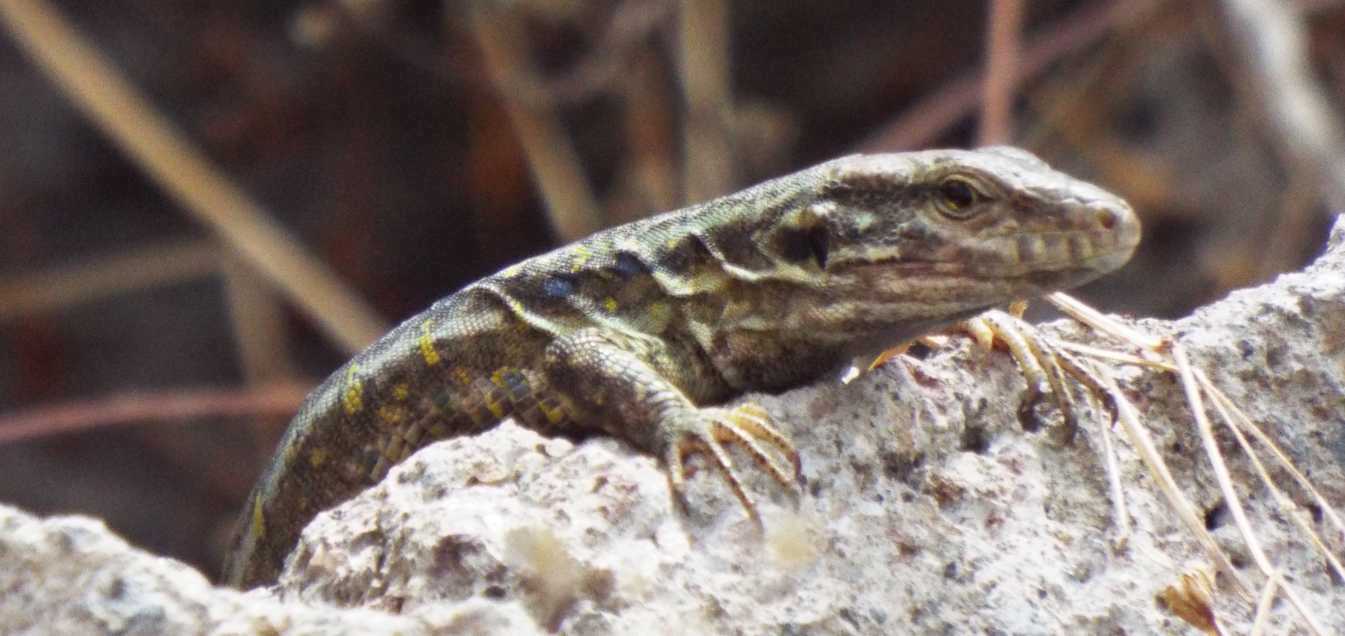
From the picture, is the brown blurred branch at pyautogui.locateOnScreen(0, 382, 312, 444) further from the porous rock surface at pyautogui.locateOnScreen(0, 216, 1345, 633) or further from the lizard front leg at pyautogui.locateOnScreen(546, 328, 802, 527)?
the porous rock surface at pyautogui.locateOnScreen(0, 216, 1345, 633)

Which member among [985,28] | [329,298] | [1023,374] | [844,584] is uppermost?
[985,28]

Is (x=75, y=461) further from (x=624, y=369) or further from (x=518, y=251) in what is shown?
(x=624, y=369)

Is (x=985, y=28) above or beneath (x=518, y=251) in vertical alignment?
Answer: above

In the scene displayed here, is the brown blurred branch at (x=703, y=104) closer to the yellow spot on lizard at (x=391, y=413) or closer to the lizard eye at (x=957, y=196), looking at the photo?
the yellow spot on lizard at (x=391, y=413)

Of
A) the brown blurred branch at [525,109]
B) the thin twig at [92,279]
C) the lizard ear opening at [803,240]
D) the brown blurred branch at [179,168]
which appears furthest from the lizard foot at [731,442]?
the thin twig at [92,279]

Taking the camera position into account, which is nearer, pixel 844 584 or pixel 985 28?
pixel 844 584

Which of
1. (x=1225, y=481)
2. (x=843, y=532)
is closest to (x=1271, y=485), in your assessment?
(x=1225, y=481)

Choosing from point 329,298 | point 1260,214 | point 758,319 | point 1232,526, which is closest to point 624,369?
point 758,319

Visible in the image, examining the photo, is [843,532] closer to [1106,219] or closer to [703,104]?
[1106,219]
